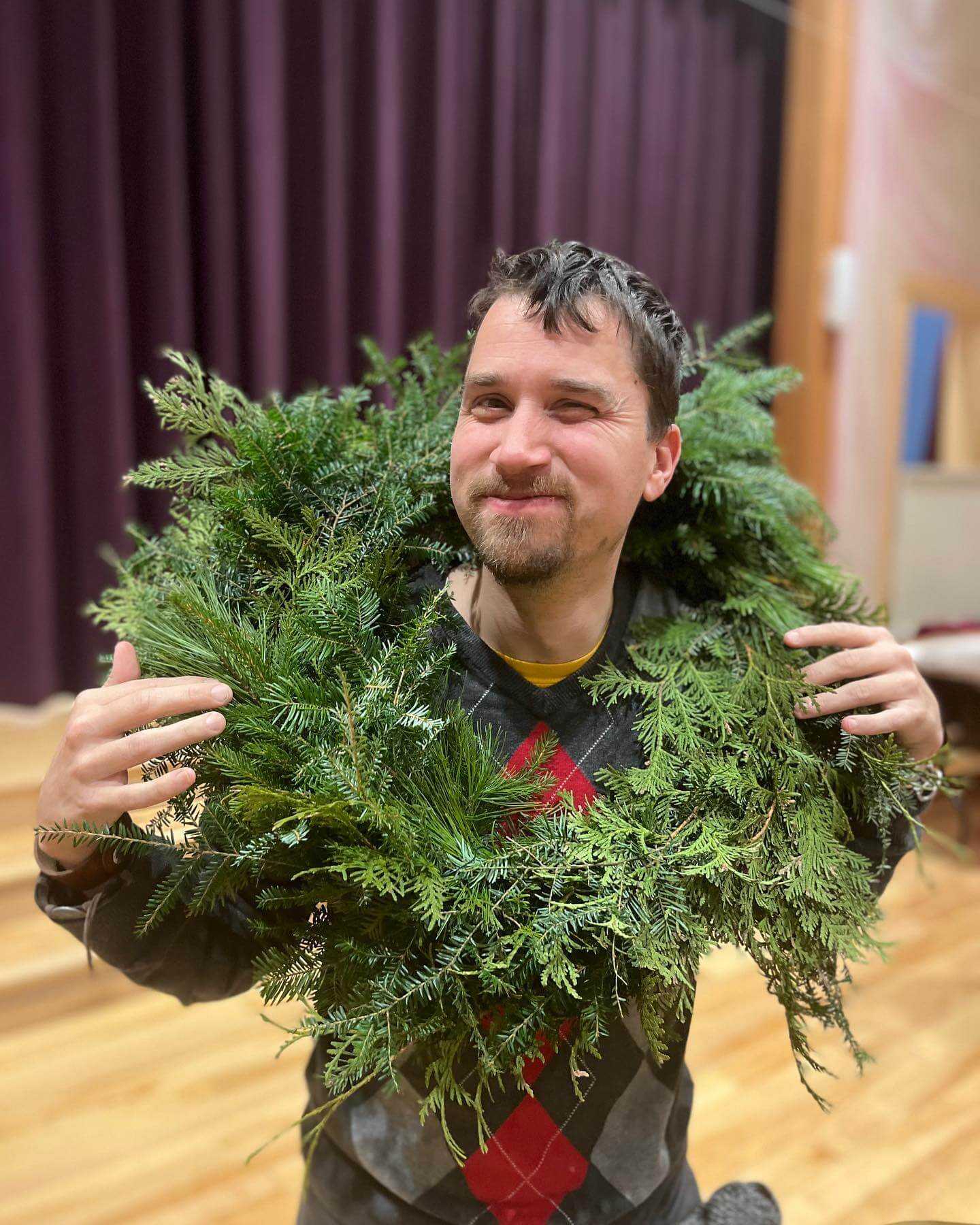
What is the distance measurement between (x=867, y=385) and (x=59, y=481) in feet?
9.86

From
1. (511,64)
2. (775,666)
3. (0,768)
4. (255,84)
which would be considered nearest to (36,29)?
(255,84)

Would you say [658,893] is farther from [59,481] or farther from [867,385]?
[867,385]

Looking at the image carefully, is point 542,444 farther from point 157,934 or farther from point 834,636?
point 157,934

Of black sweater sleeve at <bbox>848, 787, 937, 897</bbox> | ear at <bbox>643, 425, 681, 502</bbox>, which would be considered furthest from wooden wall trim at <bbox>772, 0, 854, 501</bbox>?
black sweater sleeve at <bbox>848, 787, 937, 897</bbox>

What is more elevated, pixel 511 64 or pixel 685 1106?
pixel 511 64

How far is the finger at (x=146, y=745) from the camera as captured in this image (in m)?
0.75

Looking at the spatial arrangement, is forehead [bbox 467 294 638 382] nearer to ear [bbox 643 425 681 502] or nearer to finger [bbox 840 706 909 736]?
ear [bbox 643 425 681 502]

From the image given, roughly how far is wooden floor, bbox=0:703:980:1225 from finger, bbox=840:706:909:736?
32.2 inches

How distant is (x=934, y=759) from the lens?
1.04 metres

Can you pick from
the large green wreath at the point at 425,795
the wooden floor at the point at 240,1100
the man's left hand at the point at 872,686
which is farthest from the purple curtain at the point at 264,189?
the man's left hand at the point at 872,686

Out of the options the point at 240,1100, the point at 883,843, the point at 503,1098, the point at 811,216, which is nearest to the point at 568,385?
the point at 883,843

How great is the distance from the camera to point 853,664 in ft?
3.08

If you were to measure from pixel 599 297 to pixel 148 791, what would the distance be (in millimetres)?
585

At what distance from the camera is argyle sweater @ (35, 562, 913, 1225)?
2.88 feet
